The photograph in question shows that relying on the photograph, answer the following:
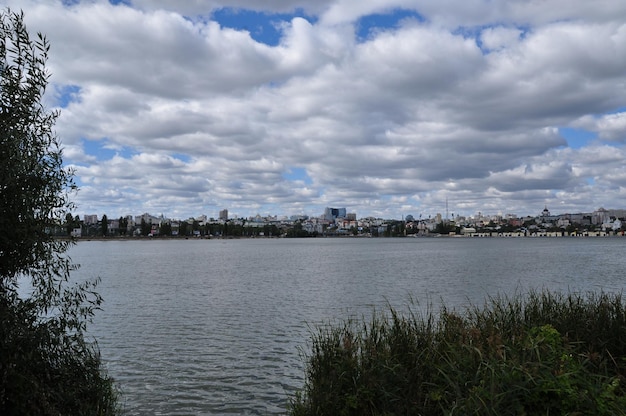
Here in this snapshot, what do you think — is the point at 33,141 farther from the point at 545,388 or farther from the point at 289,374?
the point at 289,374

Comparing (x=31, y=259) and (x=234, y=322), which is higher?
(x=31, y=259)

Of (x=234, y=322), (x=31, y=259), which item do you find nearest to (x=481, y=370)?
(x=31, y=259)

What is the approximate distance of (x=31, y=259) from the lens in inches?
361

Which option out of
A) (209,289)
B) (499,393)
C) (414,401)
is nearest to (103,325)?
(209,289)

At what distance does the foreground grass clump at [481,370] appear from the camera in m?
7.65

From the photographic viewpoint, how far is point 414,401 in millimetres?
9641

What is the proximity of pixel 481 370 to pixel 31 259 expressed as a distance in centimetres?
900

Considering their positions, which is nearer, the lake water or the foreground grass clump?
the foreground grass clump

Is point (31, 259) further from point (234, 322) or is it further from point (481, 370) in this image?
point (234, 322)

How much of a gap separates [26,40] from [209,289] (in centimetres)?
3990

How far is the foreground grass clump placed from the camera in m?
7.65

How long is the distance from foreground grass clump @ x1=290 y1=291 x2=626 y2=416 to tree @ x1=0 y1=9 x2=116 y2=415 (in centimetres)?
528

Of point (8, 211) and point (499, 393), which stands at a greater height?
point (8, 211)

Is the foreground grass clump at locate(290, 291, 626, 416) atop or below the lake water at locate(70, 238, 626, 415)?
atop
